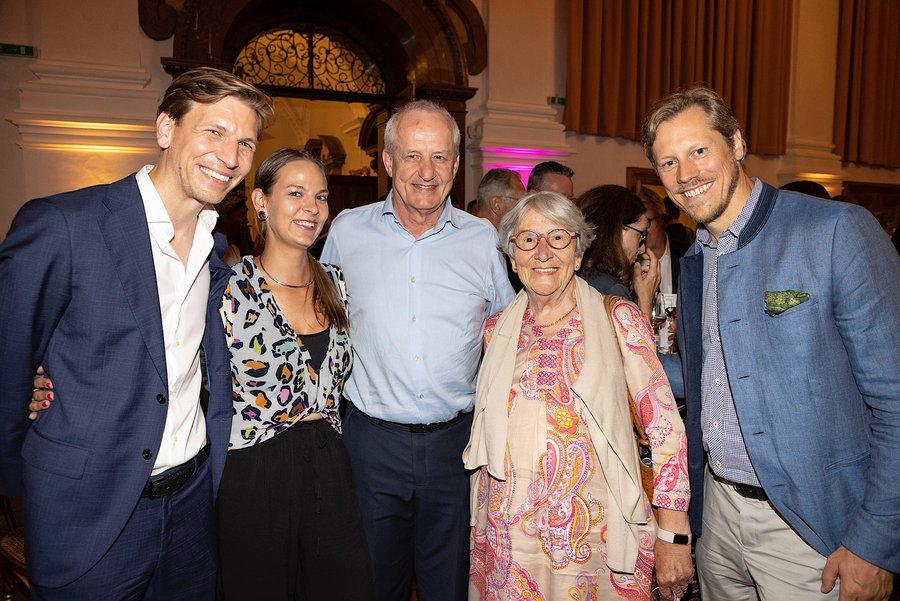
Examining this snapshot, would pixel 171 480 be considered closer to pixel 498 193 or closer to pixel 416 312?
pixel 416 312

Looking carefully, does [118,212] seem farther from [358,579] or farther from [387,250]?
[358,579]

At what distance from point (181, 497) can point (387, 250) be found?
46.5 inches

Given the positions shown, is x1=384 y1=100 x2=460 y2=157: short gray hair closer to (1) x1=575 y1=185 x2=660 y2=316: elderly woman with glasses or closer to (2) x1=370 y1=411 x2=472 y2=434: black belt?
(1) x1=575 y1=185 x2=660 y2=316: elderly woman with glasses

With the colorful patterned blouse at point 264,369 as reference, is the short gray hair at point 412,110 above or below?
above

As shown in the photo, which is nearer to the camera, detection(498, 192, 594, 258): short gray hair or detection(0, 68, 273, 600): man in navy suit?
detection(0, 68, 273, 600): man in navy suit

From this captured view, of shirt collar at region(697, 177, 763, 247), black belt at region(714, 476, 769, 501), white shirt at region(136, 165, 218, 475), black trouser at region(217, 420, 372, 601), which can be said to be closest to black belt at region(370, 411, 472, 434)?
black trouser at region(217, 420, 372, 601)

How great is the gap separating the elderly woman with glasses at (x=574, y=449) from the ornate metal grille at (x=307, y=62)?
20.2ft

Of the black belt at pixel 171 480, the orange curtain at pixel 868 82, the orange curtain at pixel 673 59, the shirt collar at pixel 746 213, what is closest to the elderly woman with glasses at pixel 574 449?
the shirt collar at pixel 746 213

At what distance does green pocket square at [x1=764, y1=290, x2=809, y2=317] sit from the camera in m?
1.62

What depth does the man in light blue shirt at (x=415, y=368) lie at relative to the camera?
7.75ft

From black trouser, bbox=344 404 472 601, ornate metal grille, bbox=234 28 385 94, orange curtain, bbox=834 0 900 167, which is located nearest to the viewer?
black trouser, bbox=344 404 472 601

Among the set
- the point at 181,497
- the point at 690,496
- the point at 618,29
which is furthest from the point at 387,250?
the point at 618,29

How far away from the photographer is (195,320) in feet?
6.10

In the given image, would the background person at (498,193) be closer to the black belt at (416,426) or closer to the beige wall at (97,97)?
the black belt at (416,426)
